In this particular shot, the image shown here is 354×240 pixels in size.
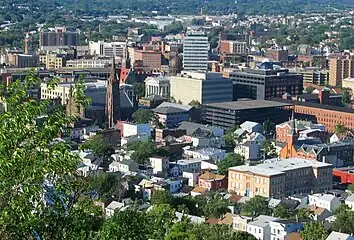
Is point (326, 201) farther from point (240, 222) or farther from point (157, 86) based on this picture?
point (157, 86)

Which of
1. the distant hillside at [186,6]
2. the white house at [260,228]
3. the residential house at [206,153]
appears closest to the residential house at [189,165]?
the residential house at [206,153]

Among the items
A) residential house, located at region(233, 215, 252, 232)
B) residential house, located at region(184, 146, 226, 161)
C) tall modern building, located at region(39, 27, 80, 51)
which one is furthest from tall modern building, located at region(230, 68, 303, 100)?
tall modern building, located at region(39, 27, 80, 51)

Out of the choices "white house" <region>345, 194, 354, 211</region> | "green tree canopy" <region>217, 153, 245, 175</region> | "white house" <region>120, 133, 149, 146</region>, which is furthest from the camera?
"white house" <region>120, 133, 149, 146</region>

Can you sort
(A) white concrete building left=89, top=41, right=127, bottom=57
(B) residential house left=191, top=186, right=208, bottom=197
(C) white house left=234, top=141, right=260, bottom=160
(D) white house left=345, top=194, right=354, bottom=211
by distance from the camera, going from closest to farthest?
(D) white house left=345, top=194, right=354, bottom=211, (B) residential house left=191, top=186, right=208, bottom=197, (C) white house left=234, top=141, right=260, bottom=160, (A) white concrete building left=89, top=41, right=127, bottom=57

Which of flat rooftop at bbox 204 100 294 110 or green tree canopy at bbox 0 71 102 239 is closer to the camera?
green tree canopy at bbox 0 71 102 239

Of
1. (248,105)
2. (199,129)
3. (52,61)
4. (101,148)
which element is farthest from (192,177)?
(52,61)

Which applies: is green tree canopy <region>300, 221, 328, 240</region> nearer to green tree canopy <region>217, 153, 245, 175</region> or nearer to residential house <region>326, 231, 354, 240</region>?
residential house <region>326, 231, 354, 240</region>

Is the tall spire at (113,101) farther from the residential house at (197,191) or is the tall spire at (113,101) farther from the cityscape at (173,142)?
the residential house at (197,191)
